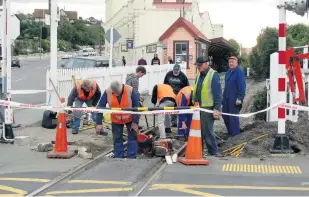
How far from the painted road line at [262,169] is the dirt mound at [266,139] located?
1.00m

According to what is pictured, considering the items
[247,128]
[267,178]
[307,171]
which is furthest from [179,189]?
[247,128]

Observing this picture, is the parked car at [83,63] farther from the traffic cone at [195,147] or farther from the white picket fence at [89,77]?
the traffic cone at [195,147]

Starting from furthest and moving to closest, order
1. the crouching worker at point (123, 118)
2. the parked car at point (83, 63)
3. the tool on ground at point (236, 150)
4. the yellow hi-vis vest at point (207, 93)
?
the parked car at point (83, 63) < the tool on ground at point (236, 150) < the yellow hi-vis vest at point (207, 93) < the crouching worker at point (123, 118)

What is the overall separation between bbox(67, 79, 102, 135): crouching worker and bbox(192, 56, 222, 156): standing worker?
3.42 metres

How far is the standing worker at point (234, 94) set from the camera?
12523 millimetres

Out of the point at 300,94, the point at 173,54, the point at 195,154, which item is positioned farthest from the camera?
the point at 173,54

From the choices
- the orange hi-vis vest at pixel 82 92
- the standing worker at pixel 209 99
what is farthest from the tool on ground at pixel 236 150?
the orange hi-vis vest at pixel 82 92

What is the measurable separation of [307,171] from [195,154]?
183 centimetres

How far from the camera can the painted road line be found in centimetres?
879

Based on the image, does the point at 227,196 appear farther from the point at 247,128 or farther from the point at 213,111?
the point at 247,128

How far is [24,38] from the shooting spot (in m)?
102

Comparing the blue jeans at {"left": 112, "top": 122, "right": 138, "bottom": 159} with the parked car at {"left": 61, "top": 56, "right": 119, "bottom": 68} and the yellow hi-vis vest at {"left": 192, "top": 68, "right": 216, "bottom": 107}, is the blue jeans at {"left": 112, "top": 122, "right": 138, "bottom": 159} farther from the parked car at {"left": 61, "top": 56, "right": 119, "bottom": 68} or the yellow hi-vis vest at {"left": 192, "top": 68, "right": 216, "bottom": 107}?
the parked car at {"left": 61, "top": 56, "right": 119, "bottom": 68}

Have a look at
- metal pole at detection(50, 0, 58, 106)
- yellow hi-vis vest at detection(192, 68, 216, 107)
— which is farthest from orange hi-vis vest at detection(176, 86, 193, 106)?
metal pole at detection(50, 0, 58, 106)

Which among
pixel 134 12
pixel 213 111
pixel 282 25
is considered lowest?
pixel 213 111
